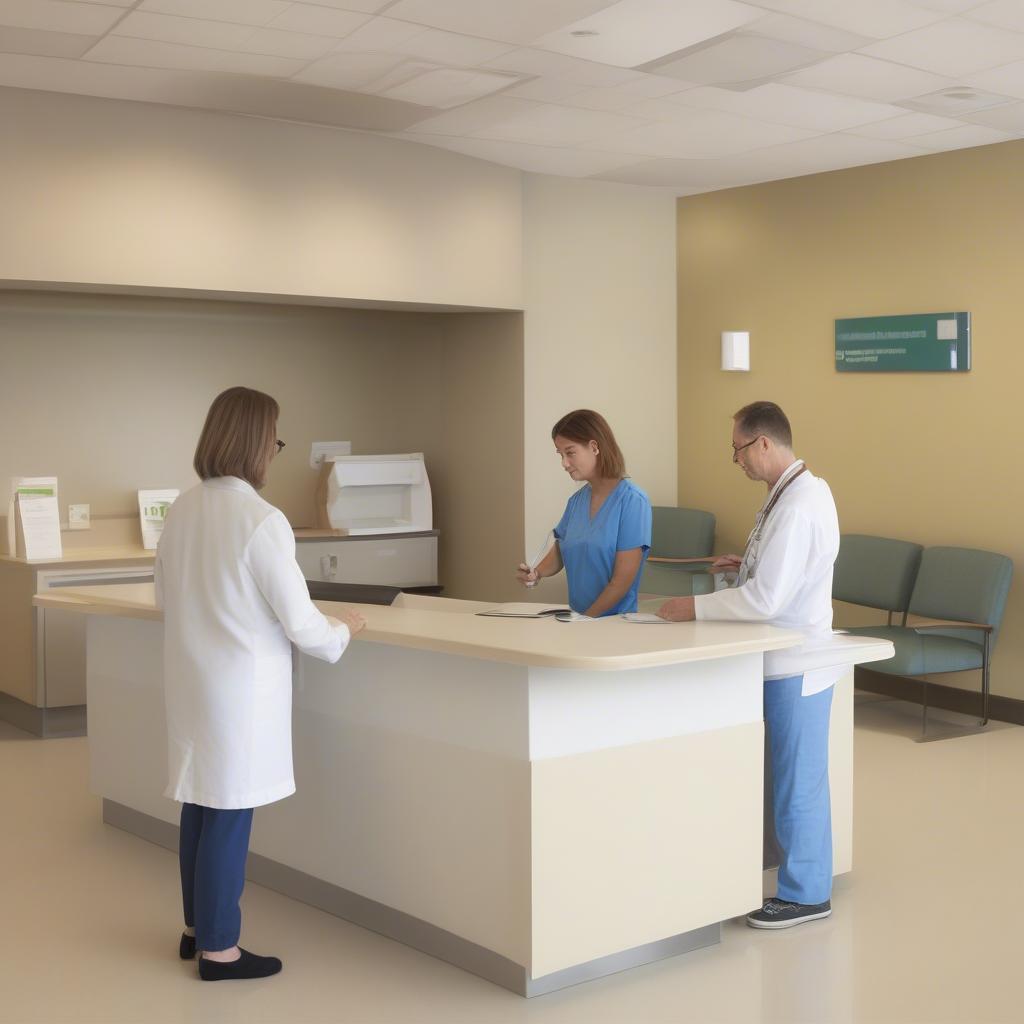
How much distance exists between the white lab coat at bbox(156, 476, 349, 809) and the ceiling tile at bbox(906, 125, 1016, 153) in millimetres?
4195

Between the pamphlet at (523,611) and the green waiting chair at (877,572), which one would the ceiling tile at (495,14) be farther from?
the green waiting chair at (877,572)

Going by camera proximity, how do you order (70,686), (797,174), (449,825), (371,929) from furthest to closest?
1. (797,174)
2. (70,686)
3. (371,929)
4. (449,825)

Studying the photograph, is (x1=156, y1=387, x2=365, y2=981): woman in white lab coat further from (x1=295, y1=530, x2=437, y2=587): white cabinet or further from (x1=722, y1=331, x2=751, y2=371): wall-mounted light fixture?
(x1=722, y1=331, x2=751, y2=371): wall-mounted light fixture

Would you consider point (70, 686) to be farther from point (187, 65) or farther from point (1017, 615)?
point (1017, 615)

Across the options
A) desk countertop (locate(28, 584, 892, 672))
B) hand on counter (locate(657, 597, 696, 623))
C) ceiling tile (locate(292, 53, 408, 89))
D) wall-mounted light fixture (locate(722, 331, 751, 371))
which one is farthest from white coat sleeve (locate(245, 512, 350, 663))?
wall-mounted light fixture (locate(722, 331, 751, 371))

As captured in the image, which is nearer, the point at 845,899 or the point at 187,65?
the point at 845,899

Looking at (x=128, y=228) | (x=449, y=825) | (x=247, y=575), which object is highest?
(x=128, y=228)

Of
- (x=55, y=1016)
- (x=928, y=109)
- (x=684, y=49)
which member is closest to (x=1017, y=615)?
(x=928, y=109)

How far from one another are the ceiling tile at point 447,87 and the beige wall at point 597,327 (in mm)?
1739

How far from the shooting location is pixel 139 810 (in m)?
4.59

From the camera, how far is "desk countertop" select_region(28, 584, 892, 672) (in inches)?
119

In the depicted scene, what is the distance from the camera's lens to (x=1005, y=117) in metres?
Answer: 5.70

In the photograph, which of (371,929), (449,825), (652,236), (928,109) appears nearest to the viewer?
(449,825)

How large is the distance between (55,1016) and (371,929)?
0.88 m
